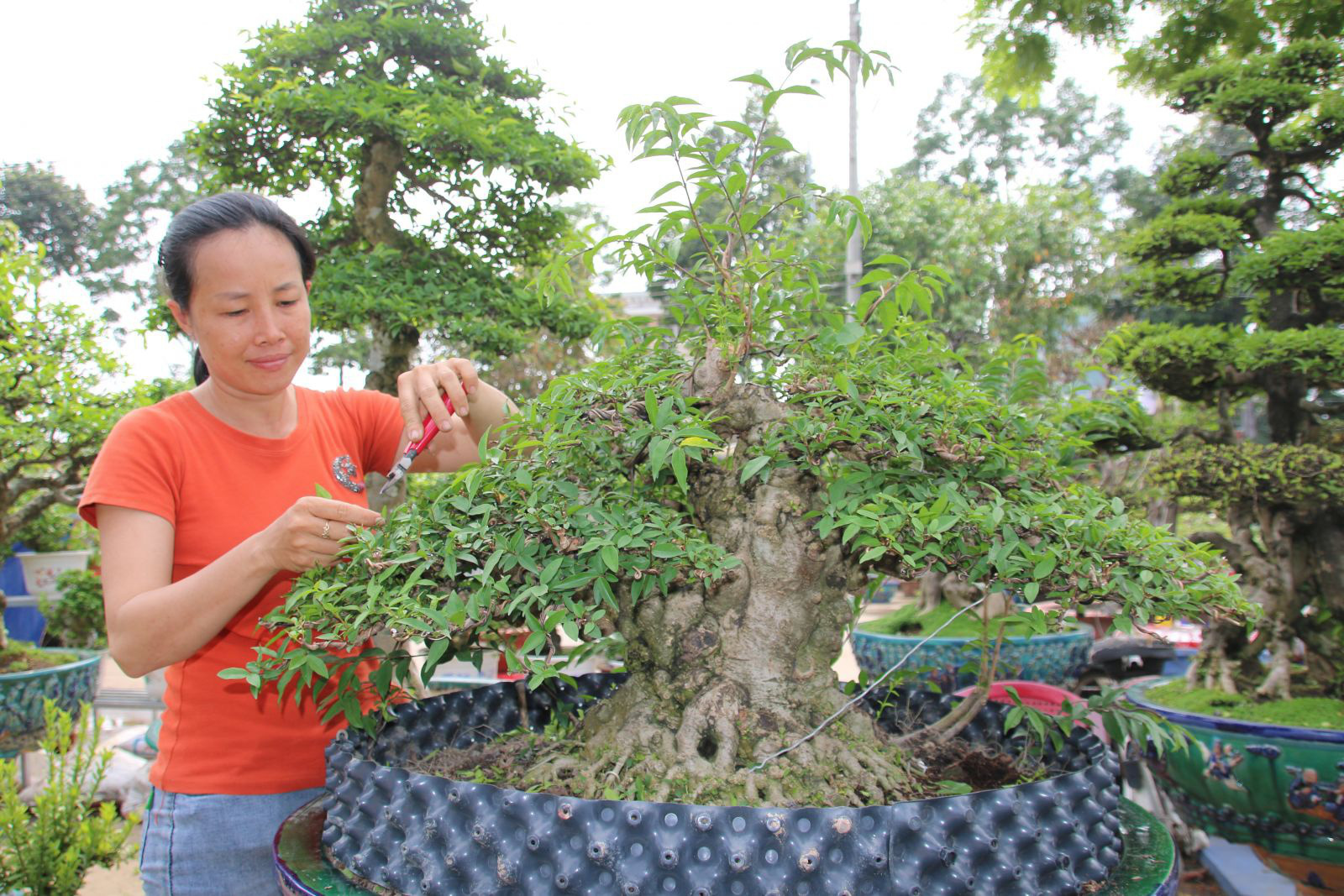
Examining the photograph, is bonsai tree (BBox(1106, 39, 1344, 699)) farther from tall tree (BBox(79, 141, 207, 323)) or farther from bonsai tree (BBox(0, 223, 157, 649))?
tall tree (BBox(79, 141, 207, 323))

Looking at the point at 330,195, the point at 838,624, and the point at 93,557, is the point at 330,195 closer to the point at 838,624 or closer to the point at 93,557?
the point at 838,624

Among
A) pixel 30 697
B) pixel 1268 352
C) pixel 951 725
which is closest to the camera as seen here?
pixel 951 725

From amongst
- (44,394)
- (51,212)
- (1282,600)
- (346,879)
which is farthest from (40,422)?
(51,212)

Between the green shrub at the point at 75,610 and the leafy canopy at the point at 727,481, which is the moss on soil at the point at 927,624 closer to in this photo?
the leafy canopy at the point at 727,481

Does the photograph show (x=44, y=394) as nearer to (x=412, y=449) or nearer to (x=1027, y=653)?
(x=412, y=449)

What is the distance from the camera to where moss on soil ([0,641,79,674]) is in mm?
3537

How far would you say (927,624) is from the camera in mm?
4477

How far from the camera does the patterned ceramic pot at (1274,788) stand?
222 cm

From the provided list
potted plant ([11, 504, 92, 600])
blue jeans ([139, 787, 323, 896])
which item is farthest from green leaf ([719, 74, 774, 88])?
potted plant ([11, 504, 92, 600])

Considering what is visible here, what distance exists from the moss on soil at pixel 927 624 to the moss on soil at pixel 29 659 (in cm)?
354

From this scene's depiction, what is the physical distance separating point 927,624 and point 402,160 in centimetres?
318

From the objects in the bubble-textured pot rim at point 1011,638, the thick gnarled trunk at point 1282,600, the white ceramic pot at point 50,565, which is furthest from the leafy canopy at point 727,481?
the white ceramic pot at point 50,565

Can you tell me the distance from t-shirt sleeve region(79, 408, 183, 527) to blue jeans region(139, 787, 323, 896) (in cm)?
38

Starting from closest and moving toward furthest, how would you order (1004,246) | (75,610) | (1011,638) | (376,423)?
1. (376,423)
2. (1011,638)
3. (75,610)
4. (1004,246)
